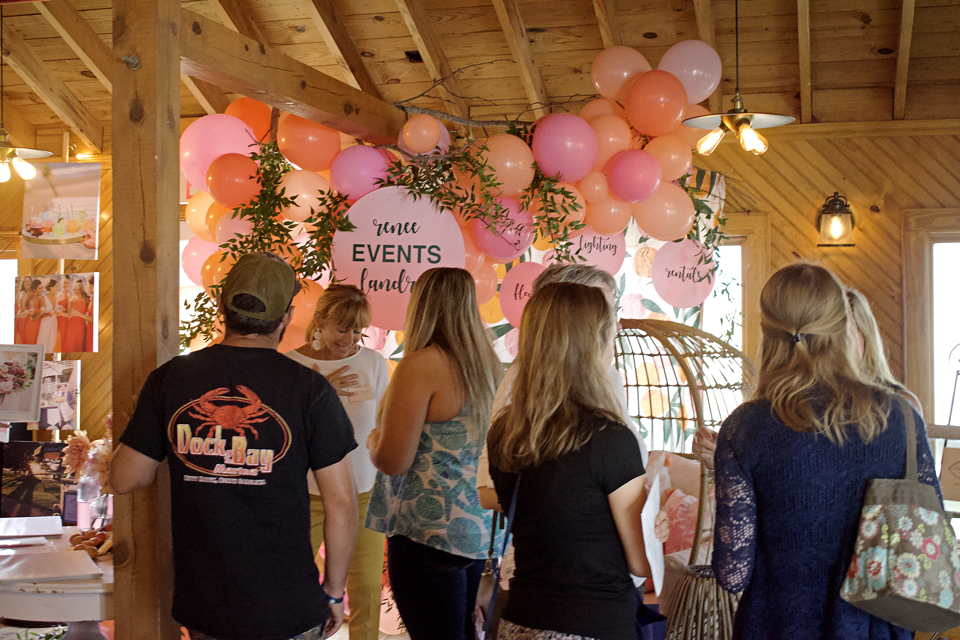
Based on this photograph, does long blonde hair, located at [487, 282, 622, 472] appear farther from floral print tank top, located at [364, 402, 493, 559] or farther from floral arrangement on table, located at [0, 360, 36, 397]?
floral arrangement on table, located at [0, 360, 36, 397]

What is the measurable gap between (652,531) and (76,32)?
5.12m

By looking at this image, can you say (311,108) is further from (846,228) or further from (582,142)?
(846,228)

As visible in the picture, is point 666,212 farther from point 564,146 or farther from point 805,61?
point 805,61

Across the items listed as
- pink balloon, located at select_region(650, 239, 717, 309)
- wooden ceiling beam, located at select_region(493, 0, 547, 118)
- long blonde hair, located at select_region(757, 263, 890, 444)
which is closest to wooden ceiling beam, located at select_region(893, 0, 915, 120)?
pink balloon, located at select_region(650, 239, 717, 309)

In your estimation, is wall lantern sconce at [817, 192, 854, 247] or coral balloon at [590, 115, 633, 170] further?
wall lantern sconce at [817, 192, 854, 247]

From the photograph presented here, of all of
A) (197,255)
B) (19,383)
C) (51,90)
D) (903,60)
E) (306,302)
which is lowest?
(19,383)

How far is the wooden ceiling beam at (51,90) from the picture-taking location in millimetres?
5547

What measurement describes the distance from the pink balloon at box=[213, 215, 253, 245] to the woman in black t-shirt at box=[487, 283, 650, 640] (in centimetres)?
200

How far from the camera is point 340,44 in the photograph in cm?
516

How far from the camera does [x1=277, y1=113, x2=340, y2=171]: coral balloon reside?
11.1 feet

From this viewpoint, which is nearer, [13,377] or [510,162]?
[13,377]

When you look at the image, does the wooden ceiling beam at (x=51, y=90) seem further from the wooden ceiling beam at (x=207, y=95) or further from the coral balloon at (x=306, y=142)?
the coral balloon at (x=306, y=142)

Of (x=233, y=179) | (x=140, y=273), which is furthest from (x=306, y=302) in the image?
(x=140, y=273)

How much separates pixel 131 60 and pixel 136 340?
0.74m
